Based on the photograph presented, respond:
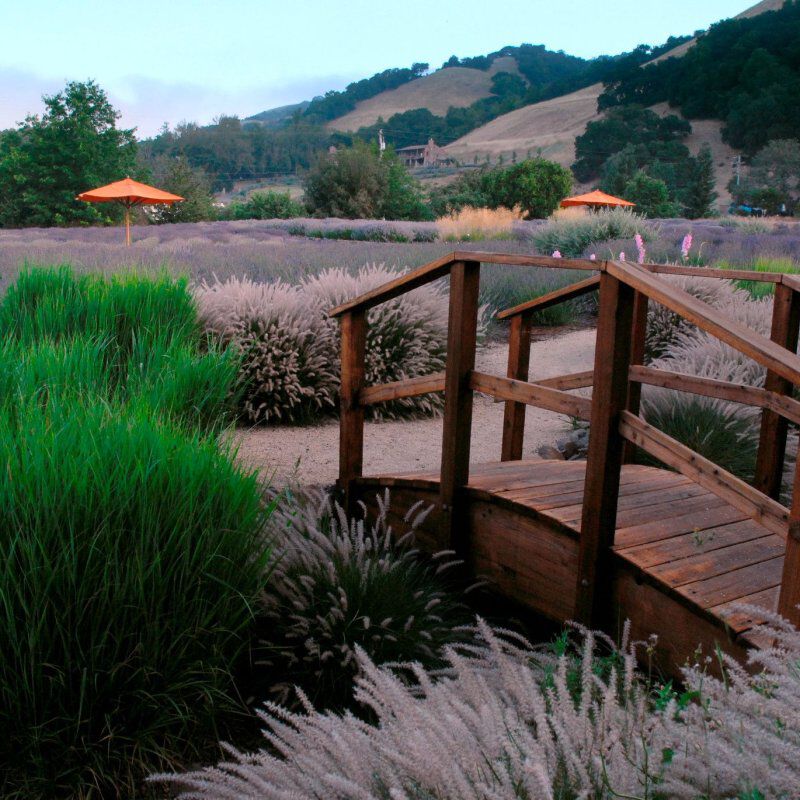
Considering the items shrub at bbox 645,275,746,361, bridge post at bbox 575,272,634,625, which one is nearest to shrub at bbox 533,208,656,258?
shrub at bbox 645,275,746,361

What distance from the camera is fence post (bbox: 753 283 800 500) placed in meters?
3.67

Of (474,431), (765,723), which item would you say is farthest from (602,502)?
(474,431)

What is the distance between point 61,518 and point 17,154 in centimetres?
4994

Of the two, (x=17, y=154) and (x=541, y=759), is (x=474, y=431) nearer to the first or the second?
(x=541, y=759)

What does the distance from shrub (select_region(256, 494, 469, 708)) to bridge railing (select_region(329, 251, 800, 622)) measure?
426 millimetres

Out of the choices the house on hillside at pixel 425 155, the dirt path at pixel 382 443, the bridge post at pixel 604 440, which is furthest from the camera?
the house on hillside at pixel 425 155

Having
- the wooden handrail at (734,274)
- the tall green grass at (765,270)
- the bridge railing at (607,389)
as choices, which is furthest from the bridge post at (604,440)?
the tall green grass at (765,270)

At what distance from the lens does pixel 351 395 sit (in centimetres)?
440

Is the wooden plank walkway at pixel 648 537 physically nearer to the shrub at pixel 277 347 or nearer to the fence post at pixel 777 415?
the fence post at pixel 777 415

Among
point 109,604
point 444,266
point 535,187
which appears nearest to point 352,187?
point 535,187

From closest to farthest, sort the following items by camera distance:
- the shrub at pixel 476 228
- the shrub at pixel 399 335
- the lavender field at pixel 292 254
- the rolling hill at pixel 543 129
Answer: the shrub at pixel 399 335, the lavender field at pixel 292 254, the shrub at pixel 476 228, the rolling hill at pixel 543 129

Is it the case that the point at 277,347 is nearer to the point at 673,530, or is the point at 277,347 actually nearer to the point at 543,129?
the point at 673,530

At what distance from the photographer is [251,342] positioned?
267 inches

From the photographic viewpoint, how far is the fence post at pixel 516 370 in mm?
4719
